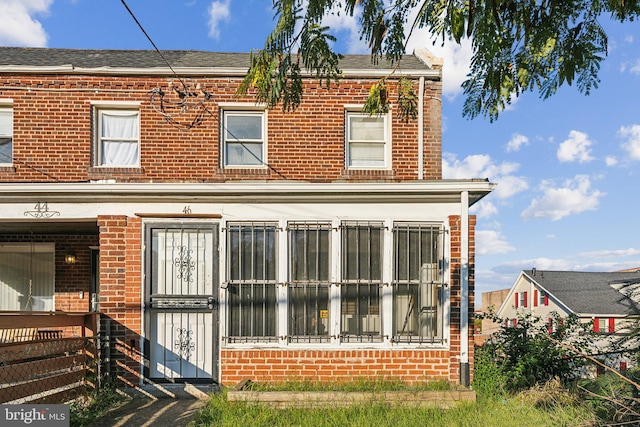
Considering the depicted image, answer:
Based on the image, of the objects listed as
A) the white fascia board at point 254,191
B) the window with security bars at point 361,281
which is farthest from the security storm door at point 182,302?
the window with security bars at point 361,281

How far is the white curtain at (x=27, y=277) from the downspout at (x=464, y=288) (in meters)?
7.93

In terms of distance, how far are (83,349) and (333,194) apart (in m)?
3.99

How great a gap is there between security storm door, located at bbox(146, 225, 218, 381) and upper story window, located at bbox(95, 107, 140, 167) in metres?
3.28

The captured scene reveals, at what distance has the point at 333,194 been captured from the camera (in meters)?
6.65

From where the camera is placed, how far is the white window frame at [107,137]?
923 centimetres

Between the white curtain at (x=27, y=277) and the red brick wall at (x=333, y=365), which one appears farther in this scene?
the white curtain at (x=27, y=277)

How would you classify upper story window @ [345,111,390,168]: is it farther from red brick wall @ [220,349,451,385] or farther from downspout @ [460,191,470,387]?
red brick wall @ [220,349,451,385]

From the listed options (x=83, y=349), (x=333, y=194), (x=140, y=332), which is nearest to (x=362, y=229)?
(x=333, y=194)

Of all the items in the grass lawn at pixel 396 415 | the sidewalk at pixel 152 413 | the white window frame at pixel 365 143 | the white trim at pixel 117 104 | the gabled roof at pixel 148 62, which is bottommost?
the sidewalk at pixel 152 413

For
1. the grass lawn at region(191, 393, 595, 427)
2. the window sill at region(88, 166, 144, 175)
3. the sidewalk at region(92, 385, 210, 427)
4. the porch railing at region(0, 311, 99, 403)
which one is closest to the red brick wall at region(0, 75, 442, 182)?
the window sill at region(88, 166, 144, 175)

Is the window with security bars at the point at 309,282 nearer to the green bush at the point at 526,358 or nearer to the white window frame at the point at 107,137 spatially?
the green bush at the point at 526,358

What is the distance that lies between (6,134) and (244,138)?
4747mm

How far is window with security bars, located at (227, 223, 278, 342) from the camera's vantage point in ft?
21.8

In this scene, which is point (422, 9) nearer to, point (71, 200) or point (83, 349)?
point (71, 200)
